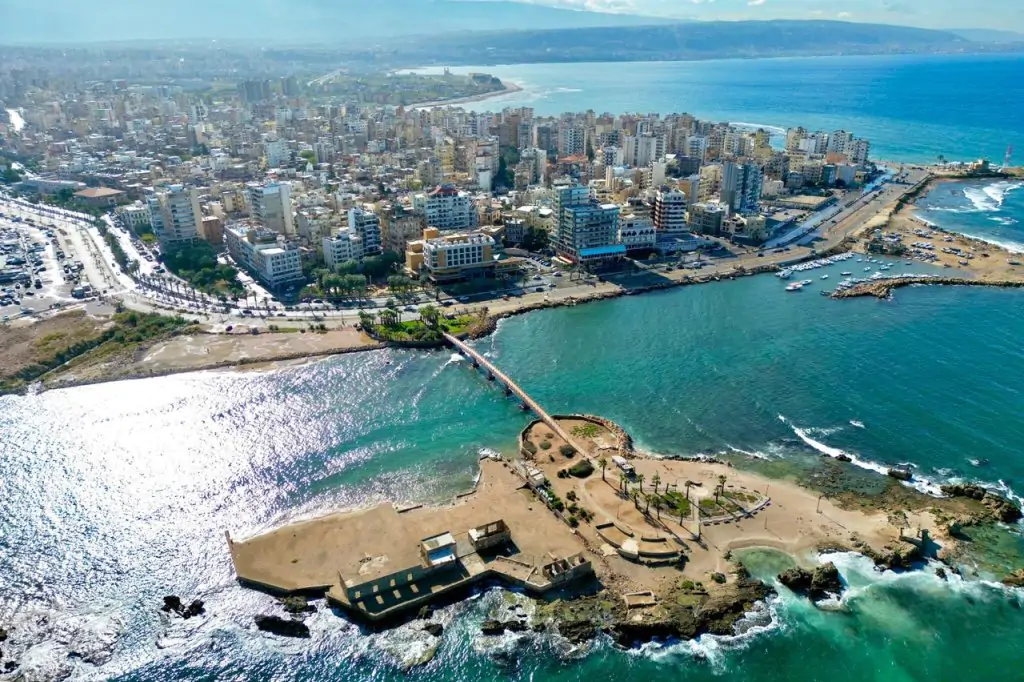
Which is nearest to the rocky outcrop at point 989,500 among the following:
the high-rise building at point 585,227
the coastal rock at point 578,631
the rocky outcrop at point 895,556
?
the rocky outcrop at point 895,556

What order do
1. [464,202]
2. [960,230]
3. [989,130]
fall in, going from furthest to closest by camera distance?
[989,130] < [960,230] < [464,202]

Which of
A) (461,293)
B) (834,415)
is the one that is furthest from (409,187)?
(834,415)

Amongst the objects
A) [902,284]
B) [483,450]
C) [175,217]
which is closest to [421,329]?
[483,450]

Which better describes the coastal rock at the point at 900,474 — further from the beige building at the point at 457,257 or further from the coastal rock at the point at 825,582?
the beige building at the point at 457,257

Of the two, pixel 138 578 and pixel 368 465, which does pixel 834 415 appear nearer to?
pixel 368 465

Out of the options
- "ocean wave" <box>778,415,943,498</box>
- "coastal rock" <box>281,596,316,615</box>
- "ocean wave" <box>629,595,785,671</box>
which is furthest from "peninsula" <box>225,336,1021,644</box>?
"ocean wave" <box>778,415,943,498</box>
